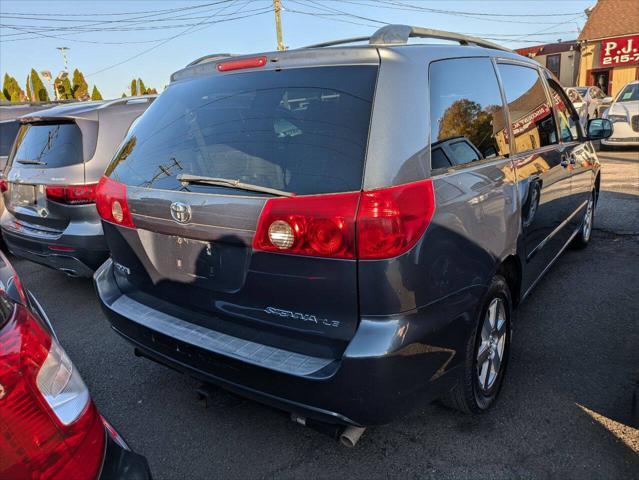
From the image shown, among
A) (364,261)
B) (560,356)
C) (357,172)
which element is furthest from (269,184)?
(560,356)

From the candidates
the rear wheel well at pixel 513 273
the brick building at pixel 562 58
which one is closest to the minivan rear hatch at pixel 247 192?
the rear wheel well at pixel 513 273

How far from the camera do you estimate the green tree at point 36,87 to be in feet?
86.3

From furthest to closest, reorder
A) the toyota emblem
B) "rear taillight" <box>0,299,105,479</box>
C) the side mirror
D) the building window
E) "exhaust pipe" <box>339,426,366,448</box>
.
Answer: the building window → the side mirror → the toyota emblem → "exhaust pipe" <box>339,426,366,448</box> → "rear taillight" <box>0,299,105,479</box>

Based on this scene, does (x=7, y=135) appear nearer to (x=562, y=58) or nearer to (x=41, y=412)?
(x=41, y=412)

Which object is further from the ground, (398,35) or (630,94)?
(398,35)

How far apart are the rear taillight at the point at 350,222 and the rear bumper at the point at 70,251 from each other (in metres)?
2.61

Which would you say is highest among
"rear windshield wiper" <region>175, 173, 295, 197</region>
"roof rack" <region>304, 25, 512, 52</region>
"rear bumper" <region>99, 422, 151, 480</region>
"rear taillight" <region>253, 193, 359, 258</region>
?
"roof rack" <region>304, 25, 512, 52</region>

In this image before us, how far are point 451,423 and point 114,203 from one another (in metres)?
2.06

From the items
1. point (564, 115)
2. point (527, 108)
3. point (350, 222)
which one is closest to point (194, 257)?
point (350, 222)

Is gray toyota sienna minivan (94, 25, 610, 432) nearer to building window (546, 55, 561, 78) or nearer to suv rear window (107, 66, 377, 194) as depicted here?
suv rear window (107, 66, 377, 194)

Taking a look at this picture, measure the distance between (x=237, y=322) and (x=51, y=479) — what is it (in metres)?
1.01

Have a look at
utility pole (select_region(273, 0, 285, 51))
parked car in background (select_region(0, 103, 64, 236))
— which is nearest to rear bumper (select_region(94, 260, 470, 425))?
parked car in background (select_region(0, 103, 64, 236))

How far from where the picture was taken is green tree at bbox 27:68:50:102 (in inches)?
1035

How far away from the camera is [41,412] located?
1.21 meters
